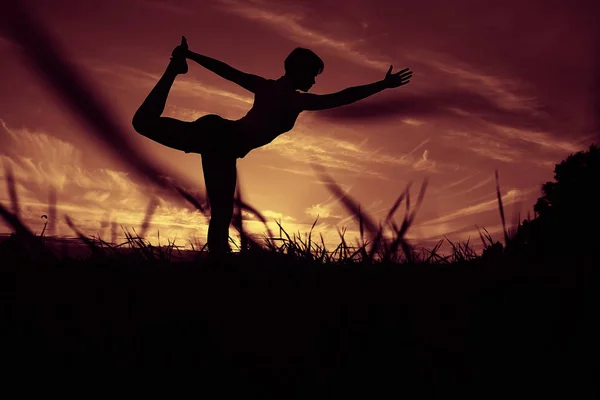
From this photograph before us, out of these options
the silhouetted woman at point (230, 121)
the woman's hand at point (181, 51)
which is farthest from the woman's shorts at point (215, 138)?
the woman's hand at point (181, 51)

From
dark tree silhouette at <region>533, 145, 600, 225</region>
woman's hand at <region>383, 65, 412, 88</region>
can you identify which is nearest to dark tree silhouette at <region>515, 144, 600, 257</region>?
dark tree silhouette at <region>533, 145, 600, 225</region>

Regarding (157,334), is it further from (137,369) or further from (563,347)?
(563,347)

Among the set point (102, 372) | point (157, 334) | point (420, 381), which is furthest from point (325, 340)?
point (102, 372)

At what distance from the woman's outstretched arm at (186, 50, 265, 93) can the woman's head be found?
327 millimetres

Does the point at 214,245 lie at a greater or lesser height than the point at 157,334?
greater

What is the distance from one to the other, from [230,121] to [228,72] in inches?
21.6

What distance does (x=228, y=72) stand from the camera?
20.2ft

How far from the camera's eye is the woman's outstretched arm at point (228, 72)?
612 centimetres

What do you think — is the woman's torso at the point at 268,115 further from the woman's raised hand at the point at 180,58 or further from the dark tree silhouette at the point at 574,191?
the dark tree silhouette at the point at 574,191

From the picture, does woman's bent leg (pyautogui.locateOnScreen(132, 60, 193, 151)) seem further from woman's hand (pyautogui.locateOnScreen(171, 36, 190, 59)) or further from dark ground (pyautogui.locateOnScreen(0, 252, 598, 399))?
dark ground (pyautogui.locateOnScreen(0, 252, 598, 399))

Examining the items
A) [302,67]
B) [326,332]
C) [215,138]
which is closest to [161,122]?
[215,138]

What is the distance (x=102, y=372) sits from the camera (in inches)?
102

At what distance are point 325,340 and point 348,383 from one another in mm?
280

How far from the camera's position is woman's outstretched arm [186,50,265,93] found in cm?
612
